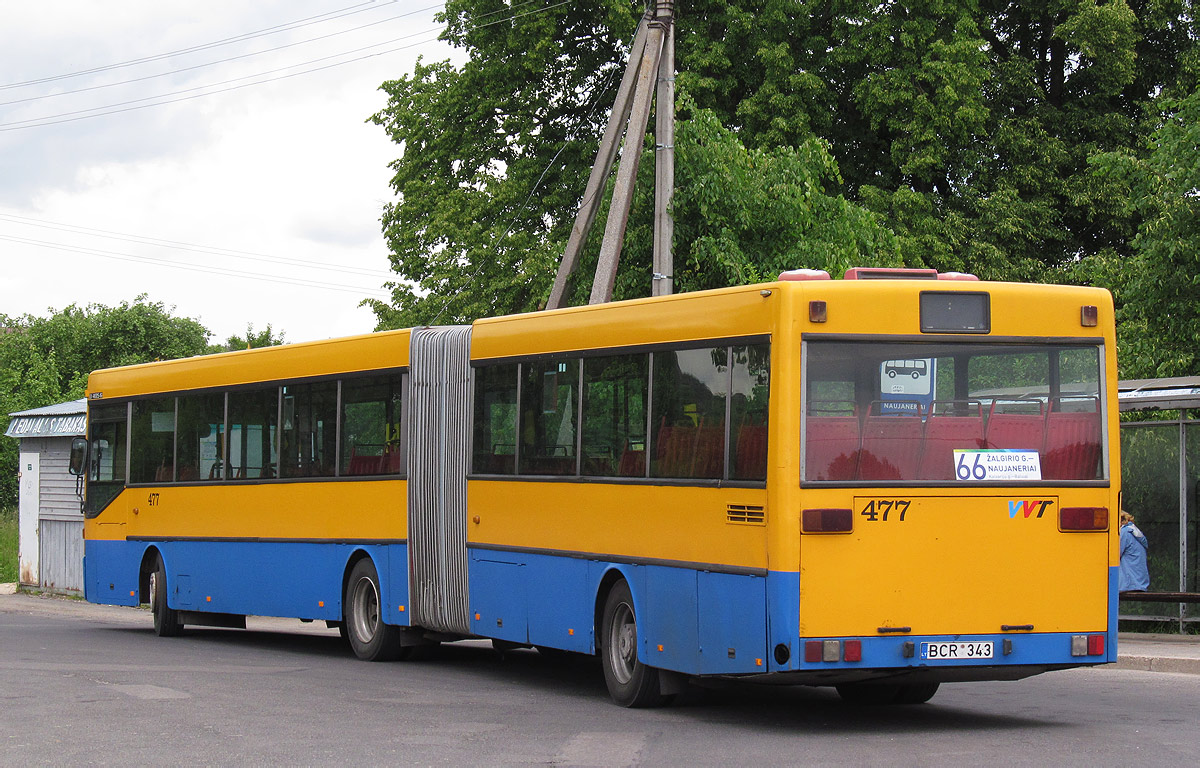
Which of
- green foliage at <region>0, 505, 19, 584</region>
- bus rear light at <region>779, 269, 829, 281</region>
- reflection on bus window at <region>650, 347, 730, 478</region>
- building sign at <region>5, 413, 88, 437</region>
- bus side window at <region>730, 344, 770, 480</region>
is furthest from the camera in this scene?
green foliage at <region>0, 505, 19, 584</region>

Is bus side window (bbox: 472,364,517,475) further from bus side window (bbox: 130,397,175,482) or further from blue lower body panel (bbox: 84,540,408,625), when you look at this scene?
bus side window (bbox: 130,397,175,482)

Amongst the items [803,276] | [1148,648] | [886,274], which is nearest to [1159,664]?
[1148,648]

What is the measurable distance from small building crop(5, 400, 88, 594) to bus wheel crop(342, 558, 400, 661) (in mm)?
16743

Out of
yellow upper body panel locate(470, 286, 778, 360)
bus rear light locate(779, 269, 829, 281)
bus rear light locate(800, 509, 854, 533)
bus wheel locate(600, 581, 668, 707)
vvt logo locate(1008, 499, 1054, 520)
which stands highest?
bus rear light locate(779, 269, 829, 281)

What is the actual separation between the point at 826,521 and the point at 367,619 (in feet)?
24.3

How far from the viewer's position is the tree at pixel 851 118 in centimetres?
3119

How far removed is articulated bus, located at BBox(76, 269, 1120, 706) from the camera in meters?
10.1

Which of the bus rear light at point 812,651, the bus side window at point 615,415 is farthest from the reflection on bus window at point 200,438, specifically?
the bus rear light at point 812,651

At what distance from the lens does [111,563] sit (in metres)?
20.8

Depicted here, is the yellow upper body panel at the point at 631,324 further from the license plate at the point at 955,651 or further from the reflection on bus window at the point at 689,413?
the license plate at the point at 955,651

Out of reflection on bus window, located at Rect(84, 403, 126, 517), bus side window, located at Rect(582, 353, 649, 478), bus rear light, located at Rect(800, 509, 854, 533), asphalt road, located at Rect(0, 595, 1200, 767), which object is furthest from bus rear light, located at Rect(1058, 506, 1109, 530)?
reflection on bus window, located at Rect(84, 403, 126, 517)

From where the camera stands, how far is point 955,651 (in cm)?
1027

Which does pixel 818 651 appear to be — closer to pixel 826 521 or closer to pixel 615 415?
pixel 826 521

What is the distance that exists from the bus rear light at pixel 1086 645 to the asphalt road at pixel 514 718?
0.49 metres
